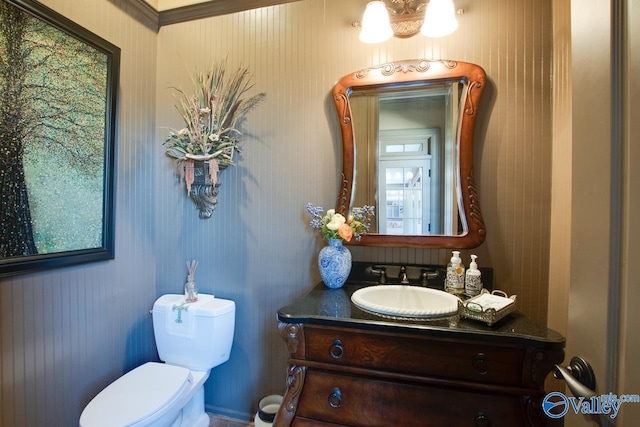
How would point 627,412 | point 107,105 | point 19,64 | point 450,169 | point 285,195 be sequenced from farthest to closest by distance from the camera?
point 285,195, point 107,105, point 450,169, point 19,64, point 627,412

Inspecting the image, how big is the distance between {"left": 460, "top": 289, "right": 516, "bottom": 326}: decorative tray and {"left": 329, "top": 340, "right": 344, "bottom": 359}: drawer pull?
1.48 ft

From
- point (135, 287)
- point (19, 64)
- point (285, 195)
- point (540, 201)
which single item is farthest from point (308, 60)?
point (135, 287)

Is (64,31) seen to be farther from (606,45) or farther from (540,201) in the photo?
(540,201)

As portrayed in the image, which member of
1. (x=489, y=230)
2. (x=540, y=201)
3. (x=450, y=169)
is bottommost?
(x=489, y=230)

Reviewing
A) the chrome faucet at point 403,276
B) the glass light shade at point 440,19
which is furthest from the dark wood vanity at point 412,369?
the glass light shade at point 440,19

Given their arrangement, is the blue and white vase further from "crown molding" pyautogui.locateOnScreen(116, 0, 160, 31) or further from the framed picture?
"crown molding" pyautogui.locateOnScreen(116, 0, 160, 31)

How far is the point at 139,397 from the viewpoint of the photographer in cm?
113

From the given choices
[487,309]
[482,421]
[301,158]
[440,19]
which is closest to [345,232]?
[301,158]

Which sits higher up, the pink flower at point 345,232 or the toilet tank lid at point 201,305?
the pink flower at point 345,232

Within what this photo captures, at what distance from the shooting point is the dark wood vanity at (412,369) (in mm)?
844

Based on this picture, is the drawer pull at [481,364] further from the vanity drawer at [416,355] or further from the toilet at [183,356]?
the toilet at [183,356]

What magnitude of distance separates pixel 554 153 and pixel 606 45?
95 centimetres

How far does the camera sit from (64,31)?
126 centimetres

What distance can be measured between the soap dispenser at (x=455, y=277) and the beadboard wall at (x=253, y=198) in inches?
5.2
